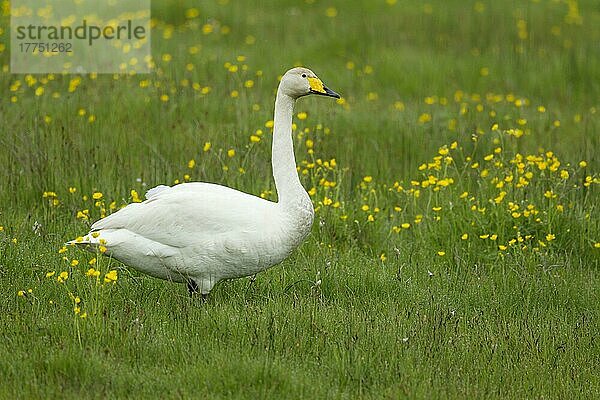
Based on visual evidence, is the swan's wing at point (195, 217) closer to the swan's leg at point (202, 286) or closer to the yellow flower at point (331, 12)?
the swan's leg at point (202, 286)

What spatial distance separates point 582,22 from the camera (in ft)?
54.1

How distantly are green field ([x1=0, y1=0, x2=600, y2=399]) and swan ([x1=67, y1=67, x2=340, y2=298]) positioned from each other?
0.75 feet

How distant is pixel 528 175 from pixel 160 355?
3.82m

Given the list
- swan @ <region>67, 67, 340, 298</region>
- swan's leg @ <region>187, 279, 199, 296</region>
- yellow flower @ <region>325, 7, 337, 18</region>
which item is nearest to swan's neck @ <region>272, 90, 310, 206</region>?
swan @ <region>67, 67, 340, 298</region>

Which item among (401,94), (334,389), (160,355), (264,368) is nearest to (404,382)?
(334,389)

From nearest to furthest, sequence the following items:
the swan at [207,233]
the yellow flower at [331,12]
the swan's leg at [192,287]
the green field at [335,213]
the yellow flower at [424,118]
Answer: the green field at [335,213]
the swan at [207,233]
the swan's leg at [192,287]
the yellow flower at [424,118]
the yellow flower at [331,12]

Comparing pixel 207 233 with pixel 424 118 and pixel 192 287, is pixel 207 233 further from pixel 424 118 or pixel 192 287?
pixel 424 118

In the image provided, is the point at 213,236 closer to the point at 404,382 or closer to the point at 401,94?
the point at 404,382

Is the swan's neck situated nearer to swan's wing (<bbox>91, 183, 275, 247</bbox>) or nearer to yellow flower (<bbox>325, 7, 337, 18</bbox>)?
swan's wing (<bbox>91, 183, 275, 247</bbox>)

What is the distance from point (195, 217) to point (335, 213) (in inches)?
82.3

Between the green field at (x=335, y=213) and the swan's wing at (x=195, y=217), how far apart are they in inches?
13.9

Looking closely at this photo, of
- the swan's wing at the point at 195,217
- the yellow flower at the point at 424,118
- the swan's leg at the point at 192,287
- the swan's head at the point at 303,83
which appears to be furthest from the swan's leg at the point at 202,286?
the yellow flower at the point at 424,118

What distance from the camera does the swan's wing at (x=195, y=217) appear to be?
253 inches

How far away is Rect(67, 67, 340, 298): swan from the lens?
641cm
